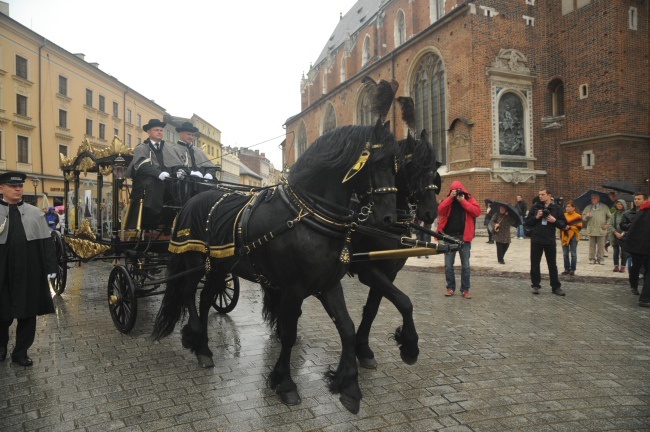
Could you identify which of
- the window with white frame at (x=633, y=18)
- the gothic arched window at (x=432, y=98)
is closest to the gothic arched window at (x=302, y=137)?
the gothic arched window at (x=432, y=98)

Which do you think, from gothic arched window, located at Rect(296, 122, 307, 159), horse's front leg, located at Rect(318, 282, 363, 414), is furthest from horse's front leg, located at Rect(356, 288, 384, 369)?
gothic arched window, located at Rect(296, 122, 307, 159)

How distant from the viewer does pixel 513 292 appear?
7941mm

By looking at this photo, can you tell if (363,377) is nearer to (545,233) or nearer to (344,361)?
(344,361)

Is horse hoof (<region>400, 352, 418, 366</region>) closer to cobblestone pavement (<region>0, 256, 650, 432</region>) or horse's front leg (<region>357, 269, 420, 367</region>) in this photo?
horse's front leg (<region>357, 269, 420, 367</region>)

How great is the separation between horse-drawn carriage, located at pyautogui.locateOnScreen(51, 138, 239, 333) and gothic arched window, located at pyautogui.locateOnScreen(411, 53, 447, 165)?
16.3m

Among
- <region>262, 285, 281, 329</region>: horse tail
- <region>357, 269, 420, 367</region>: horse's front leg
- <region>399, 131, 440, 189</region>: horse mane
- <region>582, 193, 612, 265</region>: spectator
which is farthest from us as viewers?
<region>582, 193, 612, 265</region>: spectator

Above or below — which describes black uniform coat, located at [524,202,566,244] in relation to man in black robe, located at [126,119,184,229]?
below

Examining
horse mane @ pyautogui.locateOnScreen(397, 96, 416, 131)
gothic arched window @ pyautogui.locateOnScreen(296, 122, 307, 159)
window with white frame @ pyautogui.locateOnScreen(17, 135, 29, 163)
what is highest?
gothic arched window @ pyautogui.locateOnScreen(296, 122, 307, 159)

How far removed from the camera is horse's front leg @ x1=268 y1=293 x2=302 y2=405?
3.39m

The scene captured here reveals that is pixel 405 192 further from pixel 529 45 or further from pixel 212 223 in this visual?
pixel 529 45

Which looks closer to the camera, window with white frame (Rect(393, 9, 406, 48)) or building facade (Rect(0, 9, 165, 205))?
building facade (Rect(0, 9, 165, 205))

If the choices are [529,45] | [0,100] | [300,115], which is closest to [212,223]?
[529,45]

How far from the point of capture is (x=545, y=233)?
7.64 metres

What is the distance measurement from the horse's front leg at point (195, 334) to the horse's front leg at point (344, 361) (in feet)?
4.34
